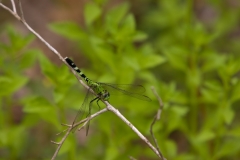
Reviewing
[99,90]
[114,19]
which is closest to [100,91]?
→ [99,90]

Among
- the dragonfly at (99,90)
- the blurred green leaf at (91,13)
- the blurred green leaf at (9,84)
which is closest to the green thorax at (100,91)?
the dragonfly at (99,90)

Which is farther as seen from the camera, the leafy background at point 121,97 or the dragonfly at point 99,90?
the leafy background at point 121,97

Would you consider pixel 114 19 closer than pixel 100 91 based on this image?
No

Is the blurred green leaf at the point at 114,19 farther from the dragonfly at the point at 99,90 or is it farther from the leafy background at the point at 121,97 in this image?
the dragonfly at the point at 99,90

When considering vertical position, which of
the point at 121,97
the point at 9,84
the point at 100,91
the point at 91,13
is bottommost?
the point at 100,91

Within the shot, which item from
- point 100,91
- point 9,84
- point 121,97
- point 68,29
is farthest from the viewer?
point 68,29

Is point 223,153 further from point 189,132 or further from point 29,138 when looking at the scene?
point 29,138

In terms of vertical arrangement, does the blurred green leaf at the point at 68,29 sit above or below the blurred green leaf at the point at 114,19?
above

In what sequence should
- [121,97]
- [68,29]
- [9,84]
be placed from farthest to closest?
[68,29] < [121,97] < [9,84]

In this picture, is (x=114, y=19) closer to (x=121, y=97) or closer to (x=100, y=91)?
(x=121, y=97)

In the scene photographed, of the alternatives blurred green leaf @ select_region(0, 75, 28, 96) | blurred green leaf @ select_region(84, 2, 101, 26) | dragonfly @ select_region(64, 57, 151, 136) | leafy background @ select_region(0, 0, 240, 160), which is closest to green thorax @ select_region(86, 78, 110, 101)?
dragonfly @ select_region(64, 57, 151, 136)

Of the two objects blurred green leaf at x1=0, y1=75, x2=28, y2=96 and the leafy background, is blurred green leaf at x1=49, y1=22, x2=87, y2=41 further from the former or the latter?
blurred green leaf at x1=0, y1=75, x2=28, y2=96
